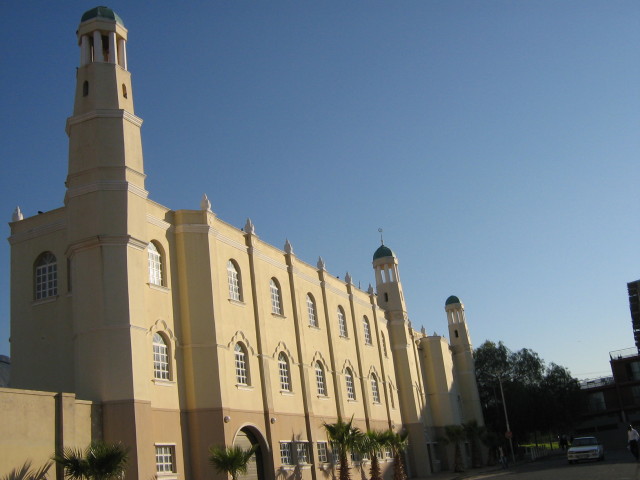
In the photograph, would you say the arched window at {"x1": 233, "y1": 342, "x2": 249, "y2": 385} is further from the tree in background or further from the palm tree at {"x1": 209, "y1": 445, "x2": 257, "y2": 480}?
the tree in background

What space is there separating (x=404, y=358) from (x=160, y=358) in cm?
2588

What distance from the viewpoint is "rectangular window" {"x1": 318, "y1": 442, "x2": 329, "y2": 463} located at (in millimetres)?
32969

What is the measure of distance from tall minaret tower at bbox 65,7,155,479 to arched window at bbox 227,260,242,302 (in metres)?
5.25

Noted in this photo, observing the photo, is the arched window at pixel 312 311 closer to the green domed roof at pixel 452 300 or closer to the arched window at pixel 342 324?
the arched window at pixel 342 324

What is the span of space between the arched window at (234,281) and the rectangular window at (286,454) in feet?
21.6

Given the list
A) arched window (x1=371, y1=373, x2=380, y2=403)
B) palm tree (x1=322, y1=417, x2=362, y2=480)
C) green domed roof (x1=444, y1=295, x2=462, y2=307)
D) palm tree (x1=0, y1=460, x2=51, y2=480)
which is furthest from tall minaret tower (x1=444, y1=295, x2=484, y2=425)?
palm tree (x1=0, y1=460, x2=51, y2=480)

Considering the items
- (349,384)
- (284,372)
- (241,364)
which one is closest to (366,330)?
(349,384)

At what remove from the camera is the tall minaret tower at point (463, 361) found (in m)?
59.8

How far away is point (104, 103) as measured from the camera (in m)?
24.1

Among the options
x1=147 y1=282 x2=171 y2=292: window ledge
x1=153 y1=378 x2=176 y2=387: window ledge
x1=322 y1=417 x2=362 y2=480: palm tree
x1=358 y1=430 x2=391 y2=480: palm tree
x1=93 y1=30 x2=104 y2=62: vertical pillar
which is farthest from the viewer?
x1=358 y1=430 x2=391 y2=480: palm tree

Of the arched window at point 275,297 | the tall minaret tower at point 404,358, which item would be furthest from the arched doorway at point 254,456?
the tall minaret tower at point 404,358

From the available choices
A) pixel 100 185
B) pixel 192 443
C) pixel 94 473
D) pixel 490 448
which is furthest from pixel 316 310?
pixel 490 448

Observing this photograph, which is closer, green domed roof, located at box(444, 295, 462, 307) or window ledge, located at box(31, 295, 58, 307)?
window ledge, located at box(31, 295, 58, 307)

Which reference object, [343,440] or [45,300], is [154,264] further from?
[343,440]
